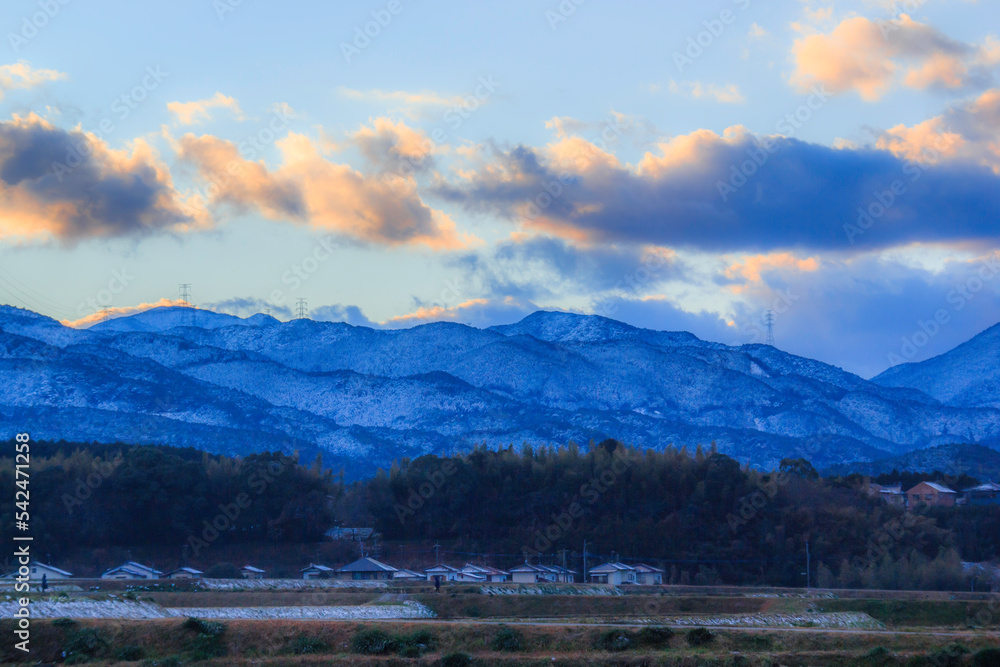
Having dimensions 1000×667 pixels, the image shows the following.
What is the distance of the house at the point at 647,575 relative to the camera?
87.1 meters

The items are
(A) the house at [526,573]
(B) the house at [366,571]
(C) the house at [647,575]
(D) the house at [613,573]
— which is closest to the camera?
(B) the house at [366,571]

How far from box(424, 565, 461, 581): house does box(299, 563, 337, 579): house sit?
7857mm

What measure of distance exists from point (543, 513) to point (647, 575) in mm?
20528

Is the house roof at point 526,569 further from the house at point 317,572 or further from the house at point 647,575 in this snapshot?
the house at point 317,572

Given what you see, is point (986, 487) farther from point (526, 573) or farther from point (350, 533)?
point (350, 533)

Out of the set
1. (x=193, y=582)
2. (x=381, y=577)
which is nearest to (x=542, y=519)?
(x=381, y=577)

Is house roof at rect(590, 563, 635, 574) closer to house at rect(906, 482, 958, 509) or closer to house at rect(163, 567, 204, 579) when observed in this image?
house at rect(163, 567, 204, 579)

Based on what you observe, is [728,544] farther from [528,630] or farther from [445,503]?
[528,630]

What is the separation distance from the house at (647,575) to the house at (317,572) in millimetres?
24675

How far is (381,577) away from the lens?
274 ft

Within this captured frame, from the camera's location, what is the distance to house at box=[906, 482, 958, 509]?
13488 centimetres

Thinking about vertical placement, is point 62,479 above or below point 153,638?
above

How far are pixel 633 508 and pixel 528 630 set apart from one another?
215 ft

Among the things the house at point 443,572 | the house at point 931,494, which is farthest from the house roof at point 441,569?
the house at point 931,494
